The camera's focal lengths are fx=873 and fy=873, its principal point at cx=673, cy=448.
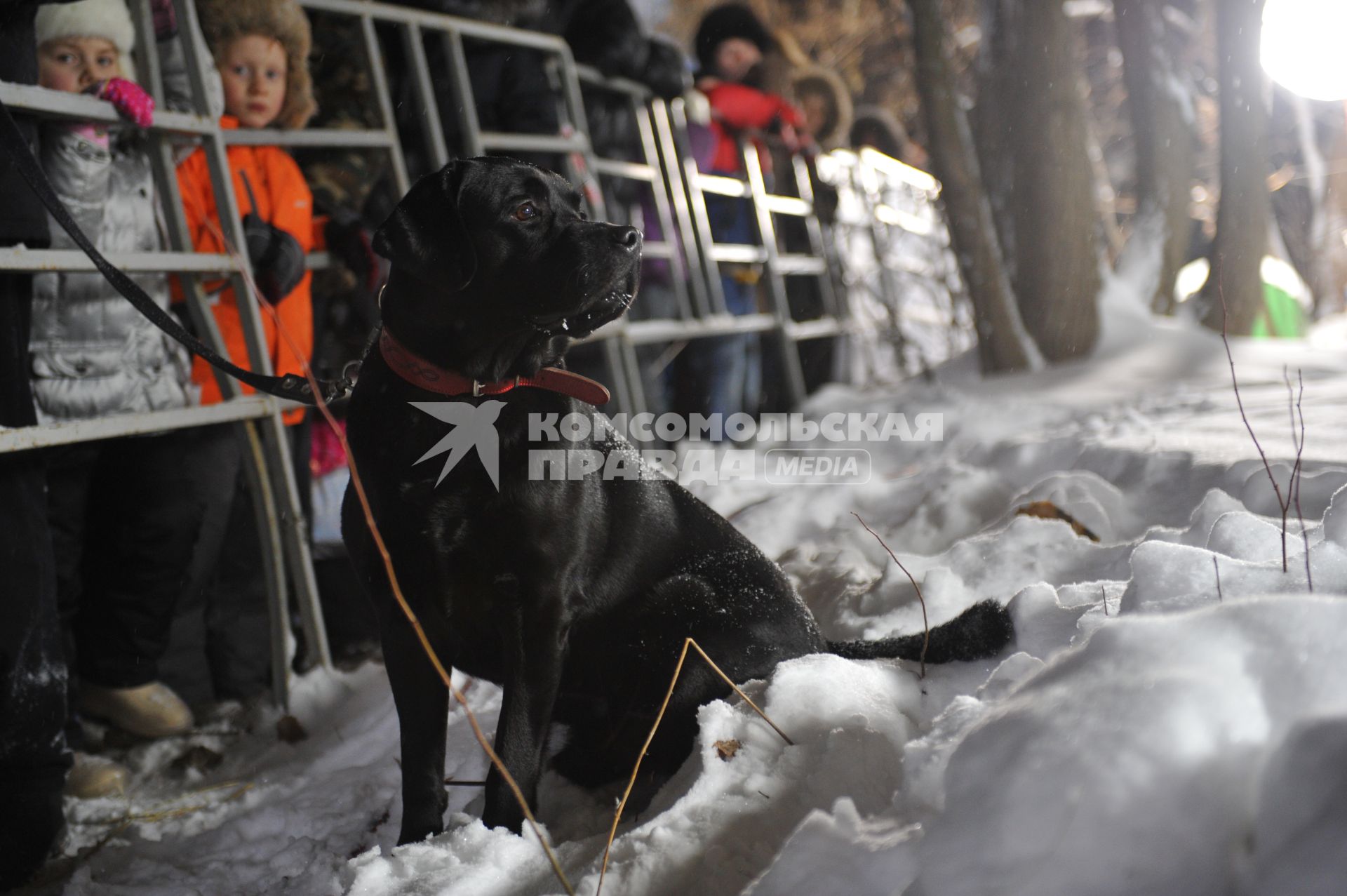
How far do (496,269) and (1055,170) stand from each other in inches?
173

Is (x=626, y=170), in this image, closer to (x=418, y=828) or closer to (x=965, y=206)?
(x=965, y=206)

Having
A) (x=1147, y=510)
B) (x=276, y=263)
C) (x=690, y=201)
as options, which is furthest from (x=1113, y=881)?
(x=690, y=201)

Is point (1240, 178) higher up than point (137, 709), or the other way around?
point (1240, 178)

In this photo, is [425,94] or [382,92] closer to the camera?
[382,92]

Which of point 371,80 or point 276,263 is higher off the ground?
point 371,80

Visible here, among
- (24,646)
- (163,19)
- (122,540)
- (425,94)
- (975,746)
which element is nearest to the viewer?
(975,746)

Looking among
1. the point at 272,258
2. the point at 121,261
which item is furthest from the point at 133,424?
the point at 272,258

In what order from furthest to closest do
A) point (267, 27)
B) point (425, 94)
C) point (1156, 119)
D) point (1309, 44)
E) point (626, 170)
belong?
point (1156, 119) < point (626, 170) < point (1309, 44) < point (425, 94) < point (267, 27)

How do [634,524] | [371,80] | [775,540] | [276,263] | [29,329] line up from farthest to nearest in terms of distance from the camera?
[371,80] < [775,540] < [276,263] < [29,329] < [634,524]

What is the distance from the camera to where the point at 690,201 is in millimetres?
5320

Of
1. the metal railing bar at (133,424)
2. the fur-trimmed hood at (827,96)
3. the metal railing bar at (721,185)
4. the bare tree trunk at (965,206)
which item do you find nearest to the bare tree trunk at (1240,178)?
the bare tree trunk at (965,206)

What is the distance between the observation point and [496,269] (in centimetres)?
160

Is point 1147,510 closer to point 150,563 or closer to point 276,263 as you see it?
point 276,263

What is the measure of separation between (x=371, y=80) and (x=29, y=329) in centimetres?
165
